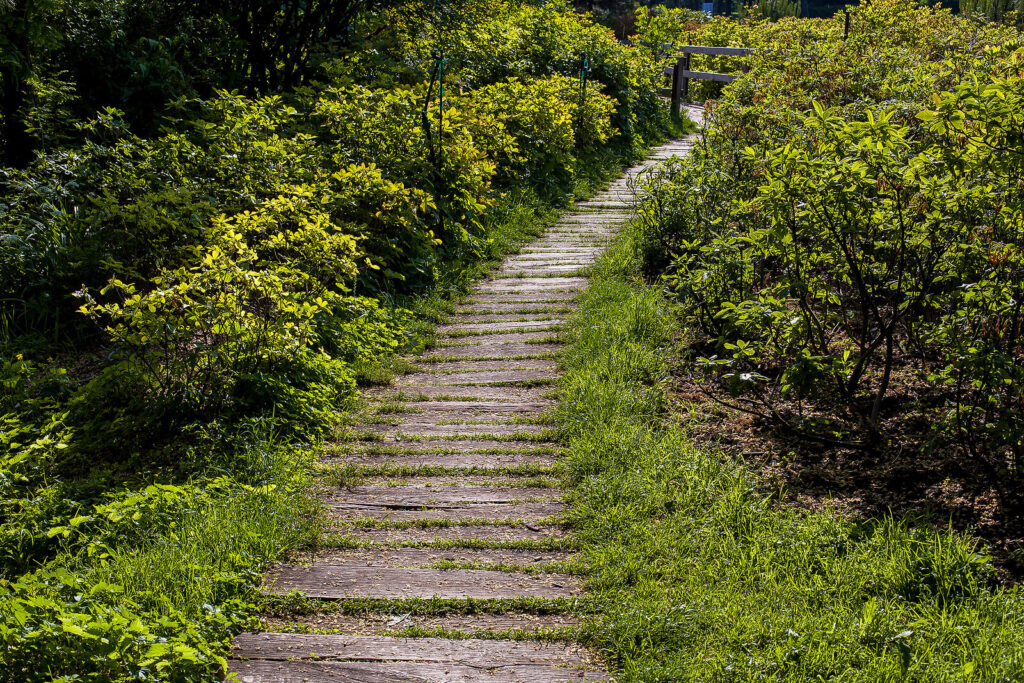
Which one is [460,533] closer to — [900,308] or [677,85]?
[900,308]

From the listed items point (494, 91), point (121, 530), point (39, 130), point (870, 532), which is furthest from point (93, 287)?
point (494, 91)

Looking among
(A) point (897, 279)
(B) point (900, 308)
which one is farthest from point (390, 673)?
(A) point (897, 279)

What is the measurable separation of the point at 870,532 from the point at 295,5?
9046 mm

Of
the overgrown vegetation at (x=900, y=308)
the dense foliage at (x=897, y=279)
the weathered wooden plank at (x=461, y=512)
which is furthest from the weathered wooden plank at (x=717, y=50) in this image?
the weathered wooden plank at (x=461, y=512)

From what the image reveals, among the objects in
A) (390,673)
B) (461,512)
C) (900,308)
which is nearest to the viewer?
(390,673)

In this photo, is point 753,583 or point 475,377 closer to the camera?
point 753,583

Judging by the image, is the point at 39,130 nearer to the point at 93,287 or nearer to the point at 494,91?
the point at 93,287

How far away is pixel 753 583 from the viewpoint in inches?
136

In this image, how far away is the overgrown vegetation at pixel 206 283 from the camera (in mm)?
3467

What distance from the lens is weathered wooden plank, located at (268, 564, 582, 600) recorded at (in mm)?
3518

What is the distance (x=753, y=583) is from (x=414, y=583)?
1461 mm

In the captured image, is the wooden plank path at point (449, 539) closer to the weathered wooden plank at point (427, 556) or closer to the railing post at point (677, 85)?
the weathered wooden plank at point (427, 556)

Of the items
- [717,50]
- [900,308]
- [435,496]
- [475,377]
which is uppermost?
[717,50]

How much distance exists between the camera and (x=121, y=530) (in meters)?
3.92
